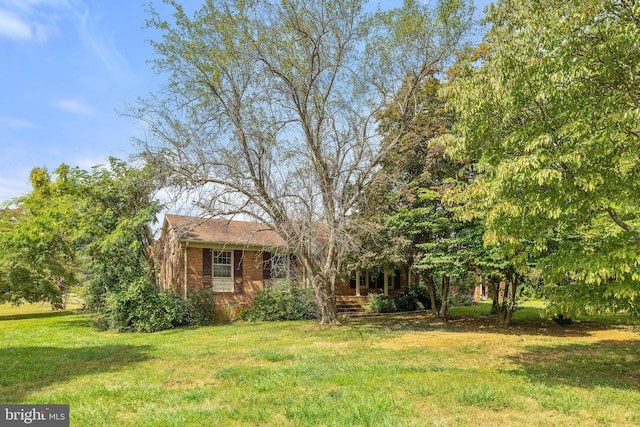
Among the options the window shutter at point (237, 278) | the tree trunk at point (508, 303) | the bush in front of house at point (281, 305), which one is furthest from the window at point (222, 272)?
the tree trunk at point (508, 303)

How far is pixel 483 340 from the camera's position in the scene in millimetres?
11297

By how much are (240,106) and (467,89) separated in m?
8.40

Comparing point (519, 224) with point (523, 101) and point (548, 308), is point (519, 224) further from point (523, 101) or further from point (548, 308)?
point (523, 101)

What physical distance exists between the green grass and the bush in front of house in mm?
5589

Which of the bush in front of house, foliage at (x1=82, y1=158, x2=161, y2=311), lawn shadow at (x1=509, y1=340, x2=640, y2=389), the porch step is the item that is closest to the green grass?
lawn shadow at (x1=509, y1=340, x2=640, y2=389)

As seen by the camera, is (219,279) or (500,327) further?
(219,279)

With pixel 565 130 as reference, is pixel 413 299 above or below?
below

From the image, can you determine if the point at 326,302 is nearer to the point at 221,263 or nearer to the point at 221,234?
the point at 221,263

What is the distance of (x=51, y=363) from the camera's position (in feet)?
27.4

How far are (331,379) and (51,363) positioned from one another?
238 inches

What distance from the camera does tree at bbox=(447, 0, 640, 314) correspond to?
517cm

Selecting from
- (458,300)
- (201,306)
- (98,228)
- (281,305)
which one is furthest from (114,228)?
(458,300)

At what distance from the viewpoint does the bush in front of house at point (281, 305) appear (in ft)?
59.3

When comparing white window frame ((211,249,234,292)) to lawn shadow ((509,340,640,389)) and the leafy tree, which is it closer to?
the leafy tree
